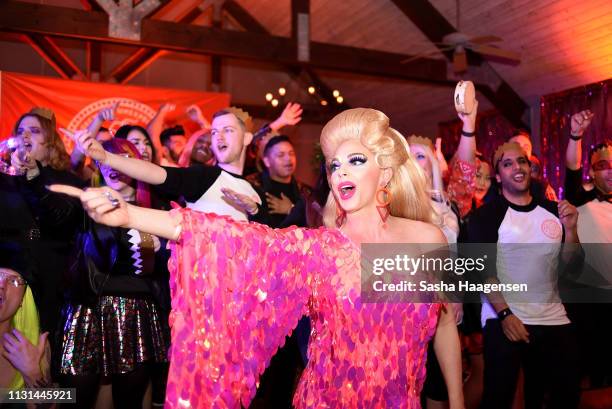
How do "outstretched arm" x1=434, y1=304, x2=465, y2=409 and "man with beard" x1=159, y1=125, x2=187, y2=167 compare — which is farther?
"man with beard" x1=159, y1=125, x2=187, y2=167

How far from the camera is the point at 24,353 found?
2.78 m

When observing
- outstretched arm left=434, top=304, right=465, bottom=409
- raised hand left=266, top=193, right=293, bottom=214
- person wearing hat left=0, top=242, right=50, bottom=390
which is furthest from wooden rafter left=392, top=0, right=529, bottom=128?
outstretched arm left=434, top=304, right=465, bottom=409

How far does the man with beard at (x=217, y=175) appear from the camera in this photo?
101 inches

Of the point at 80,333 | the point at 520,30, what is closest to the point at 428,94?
the point at 520,30

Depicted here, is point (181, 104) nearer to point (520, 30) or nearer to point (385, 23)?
point (385, 23)

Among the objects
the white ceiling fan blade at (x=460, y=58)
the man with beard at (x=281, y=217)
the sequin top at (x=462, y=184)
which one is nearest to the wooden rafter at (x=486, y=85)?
A: the white ceiling fan blade at (x=460, y=58)

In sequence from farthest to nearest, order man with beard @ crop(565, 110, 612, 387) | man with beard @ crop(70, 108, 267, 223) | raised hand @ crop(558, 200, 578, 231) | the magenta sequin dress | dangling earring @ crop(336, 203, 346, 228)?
man with beard @ crop(565, 110, 612, 387), raised hand @ crop(558, 200, 578, 231), man with beard @ crop(70, 108, 267, 223), dangling earring @ crop(336, 203, 346, 228), the magenta sequin dress

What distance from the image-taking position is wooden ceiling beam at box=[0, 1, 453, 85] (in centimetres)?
654

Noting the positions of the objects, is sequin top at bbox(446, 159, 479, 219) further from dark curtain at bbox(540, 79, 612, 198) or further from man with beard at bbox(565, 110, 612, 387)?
dark curtain at bbox(540, 79, 612, 198)

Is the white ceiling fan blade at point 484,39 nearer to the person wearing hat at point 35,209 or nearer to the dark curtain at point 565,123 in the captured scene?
the dark curtain at point 565,123

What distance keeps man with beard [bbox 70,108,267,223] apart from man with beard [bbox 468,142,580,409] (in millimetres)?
1349

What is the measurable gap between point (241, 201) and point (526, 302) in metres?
1.66

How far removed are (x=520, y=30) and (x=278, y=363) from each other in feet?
21.2

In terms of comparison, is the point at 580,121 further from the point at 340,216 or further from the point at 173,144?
the point at 173,144
